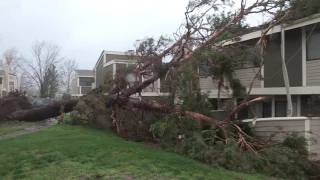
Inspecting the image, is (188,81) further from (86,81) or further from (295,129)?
(86,81)

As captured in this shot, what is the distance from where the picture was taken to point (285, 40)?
13.3 meters

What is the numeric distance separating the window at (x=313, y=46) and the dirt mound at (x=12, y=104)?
14.7 metres

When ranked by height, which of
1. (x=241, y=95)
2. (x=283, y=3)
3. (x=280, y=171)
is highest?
(x=283, y=3)

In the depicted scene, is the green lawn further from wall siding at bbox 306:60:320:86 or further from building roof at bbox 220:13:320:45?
building roof at bbox 220:13:320:45

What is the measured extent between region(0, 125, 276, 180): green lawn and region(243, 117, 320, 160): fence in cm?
326

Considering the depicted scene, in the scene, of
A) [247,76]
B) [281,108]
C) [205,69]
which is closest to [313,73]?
[281,108]

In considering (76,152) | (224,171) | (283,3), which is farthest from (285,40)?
(76,152)

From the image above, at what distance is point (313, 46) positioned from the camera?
11.9 meters

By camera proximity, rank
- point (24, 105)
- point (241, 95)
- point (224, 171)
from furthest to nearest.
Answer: point (24, 105)
point (241, 95)
point (224, 171)

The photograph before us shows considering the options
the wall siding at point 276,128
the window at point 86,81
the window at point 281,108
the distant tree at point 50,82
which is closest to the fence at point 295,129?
the wall siding at point 276,128

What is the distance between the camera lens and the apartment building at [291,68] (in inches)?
465

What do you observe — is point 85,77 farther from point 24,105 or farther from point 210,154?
point 210,154

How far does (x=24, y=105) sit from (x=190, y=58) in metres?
11.4

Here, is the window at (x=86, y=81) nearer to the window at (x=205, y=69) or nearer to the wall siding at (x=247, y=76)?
the wall siding at (x=247, y=76)
